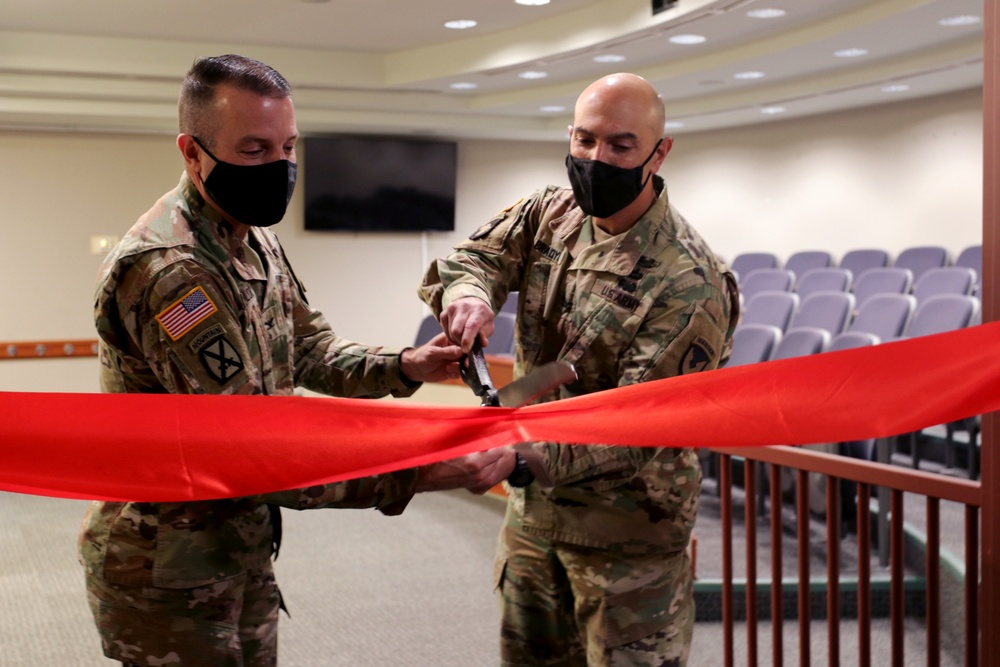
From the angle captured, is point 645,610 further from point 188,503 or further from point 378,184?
point 378,184

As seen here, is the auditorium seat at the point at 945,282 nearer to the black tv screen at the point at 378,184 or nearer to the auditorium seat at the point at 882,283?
the auditorium seat at the point at 882,283

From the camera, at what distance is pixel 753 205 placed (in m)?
12.1

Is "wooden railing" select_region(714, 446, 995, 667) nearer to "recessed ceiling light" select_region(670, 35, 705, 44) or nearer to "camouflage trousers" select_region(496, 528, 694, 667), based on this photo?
"camouflage trousers" select_region(496, 528, 694, 667)

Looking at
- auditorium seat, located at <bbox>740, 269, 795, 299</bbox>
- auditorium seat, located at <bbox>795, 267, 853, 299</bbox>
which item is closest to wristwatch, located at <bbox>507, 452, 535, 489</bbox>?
auditorium seat, located at <bbox>795, 267, 853, 299</bbox>

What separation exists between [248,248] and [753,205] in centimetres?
1095

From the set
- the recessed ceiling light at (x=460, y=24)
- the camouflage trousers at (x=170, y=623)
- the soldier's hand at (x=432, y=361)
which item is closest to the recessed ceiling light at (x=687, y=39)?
the recessed ceiling light at (x=460, y=24)

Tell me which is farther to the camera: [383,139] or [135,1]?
[383,139]

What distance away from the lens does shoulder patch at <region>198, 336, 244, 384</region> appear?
1608mm

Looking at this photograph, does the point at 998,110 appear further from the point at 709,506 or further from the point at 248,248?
the point at 709,506

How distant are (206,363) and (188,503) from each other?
26 cm

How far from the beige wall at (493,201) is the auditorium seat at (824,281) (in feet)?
4.81

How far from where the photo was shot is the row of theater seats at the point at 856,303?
5938 millimetres

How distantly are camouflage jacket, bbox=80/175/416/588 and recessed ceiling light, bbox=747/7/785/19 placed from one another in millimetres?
6056

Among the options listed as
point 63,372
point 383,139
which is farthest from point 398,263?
point 63,372
